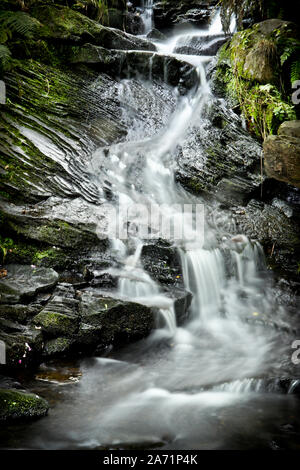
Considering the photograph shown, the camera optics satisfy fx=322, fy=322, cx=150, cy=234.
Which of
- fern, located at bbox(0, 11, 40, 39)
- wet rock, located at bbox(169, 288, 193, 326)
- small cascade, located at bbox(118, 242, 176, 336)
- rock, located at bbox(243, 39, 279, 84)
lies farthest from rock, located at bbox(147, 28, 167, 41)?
wet rock, located at bbox(169, 288, 193, 326)

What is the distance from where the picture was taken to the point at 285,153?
597 centimetres

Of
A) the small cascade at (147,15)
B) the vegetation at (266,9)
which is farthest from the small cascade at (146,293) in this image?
the small cascade at (147,15)

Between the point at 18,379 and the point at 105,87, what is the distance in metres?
8.09

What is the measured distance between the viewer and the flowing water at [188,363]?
3.01m

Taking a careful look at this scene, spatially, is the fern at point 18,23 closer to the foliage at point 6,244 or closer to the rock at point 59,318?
the foliage at point 6,244

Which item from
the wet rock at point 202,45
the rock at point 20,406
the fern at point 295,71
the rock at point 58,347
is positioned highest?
the wet rock at point 202,45

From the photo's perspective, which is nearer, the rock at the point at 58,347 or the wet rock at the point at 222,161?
the rock at the point at 58,347

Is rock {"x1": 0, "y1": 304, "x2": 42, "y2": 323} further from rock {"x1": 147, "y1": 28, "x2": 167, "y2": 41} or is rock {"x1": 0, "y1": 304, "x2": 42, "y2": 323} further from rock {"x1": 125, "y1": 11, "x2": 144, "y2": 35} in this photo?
rock {"x1": 125, "y1": 11, "x2": 144, "y2": 35}

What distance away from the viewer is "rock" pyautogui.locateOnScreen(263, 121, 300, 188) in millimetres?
5867

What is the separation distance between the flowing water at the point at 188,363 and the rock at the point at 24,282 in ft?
3.69

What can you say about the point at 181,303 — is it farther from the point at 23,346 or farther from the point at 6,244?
the point at 6,244

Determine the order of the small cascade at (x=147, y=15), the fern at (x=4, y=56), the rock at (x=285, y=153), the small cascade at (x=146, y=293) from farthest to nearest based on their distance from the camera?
1. the small cascade at (x=147, y=15)
2. the fern at (x=4, y=56)
3. the rock at (x=285, y=153)
4. the small cascade at (x=146, y=293)

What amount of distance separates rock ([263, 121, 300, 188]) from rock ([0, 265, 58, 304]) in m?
4.56

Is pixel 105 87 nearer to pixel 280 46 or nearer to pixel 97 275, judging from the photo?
pixel 280 46
